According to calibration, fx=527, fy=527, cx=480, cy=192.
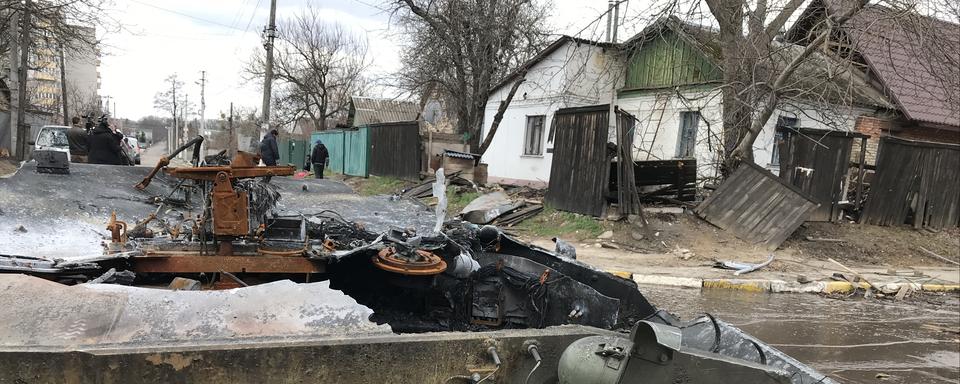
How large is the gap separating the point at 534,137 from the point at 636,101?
4089 mm

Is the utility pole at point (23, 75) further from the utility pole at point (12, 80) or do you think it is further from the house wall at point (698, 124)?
the house wall at point (698, 124)

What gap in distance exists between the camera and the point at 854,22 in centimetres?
952

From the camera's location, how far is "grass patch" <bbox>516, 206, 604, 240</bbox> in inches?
417

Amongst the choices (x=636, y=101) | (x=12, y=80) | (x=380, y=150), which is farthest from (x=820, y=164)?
(x=12, y=80)

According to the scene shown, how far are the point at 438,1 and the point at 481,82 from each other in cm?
298

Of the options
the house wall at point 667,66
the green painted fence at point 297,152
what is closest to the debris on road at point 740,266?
the house wall at point 667,66

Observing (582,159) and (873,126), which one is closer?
(582,159)

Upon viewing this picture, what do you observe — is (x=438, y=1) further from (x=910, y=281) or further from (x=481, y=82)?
(x=910, y=281)

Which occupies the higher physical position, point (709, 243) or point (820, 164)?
point (820, 164)

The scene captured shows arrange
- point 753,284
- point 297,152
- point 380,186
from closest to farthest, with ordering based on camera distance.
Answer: point 753,284, point 380,186, point 297,152

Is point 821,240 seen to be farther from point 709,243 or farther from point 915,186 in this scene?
point 915,186

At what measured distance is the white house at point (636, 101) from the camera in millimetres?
15312

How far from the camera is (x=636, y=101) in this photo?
63.1ft

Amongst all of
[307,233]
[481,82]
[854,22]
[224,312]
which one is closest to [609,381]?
[224,312]
